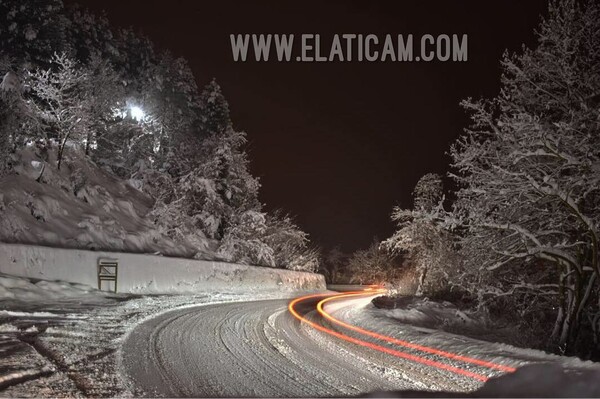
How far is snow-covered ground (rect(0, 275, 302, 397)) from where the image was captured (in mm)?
5992

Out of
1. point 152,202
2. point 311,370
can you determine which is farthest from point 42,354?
point 152,202

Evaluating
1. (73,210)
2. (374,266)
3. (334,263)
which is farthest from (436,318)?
(334,263)

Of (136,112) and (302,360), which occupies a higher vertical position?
(136,112)

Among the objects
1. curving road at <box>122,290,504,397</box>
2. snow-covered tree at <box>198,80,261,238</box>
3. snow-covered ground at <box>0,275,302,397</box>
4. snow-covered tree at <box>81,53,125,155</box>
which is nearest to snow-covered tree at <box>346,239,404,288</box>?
snow-covered tree at <box>198,80,261,238</box>

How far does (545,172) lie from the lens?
1203cm

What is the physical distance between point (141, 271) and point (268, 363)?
15383mm

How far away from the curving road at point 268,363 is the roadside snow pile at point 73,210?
12365 mm

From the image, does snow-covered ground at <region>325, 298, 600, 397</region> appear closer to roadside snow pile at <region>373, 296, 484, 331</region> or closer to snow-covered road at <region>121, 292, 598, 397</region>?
snow-covered road at <region>121, 292, 598, 397</region>

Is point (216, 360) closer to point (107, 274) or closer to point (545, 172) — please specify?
point (545, 172)

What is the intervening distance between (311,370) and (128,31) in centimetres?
4269

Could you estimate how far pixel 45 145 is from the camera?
28.9 m

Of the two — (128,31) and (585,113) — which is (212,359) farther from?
(128,31)

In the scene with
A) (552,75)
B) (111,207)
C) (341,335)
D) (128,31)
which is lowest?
(341,335)

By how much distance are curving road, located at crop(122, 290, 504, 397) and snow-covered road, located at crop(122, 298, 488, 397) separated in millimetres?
12
